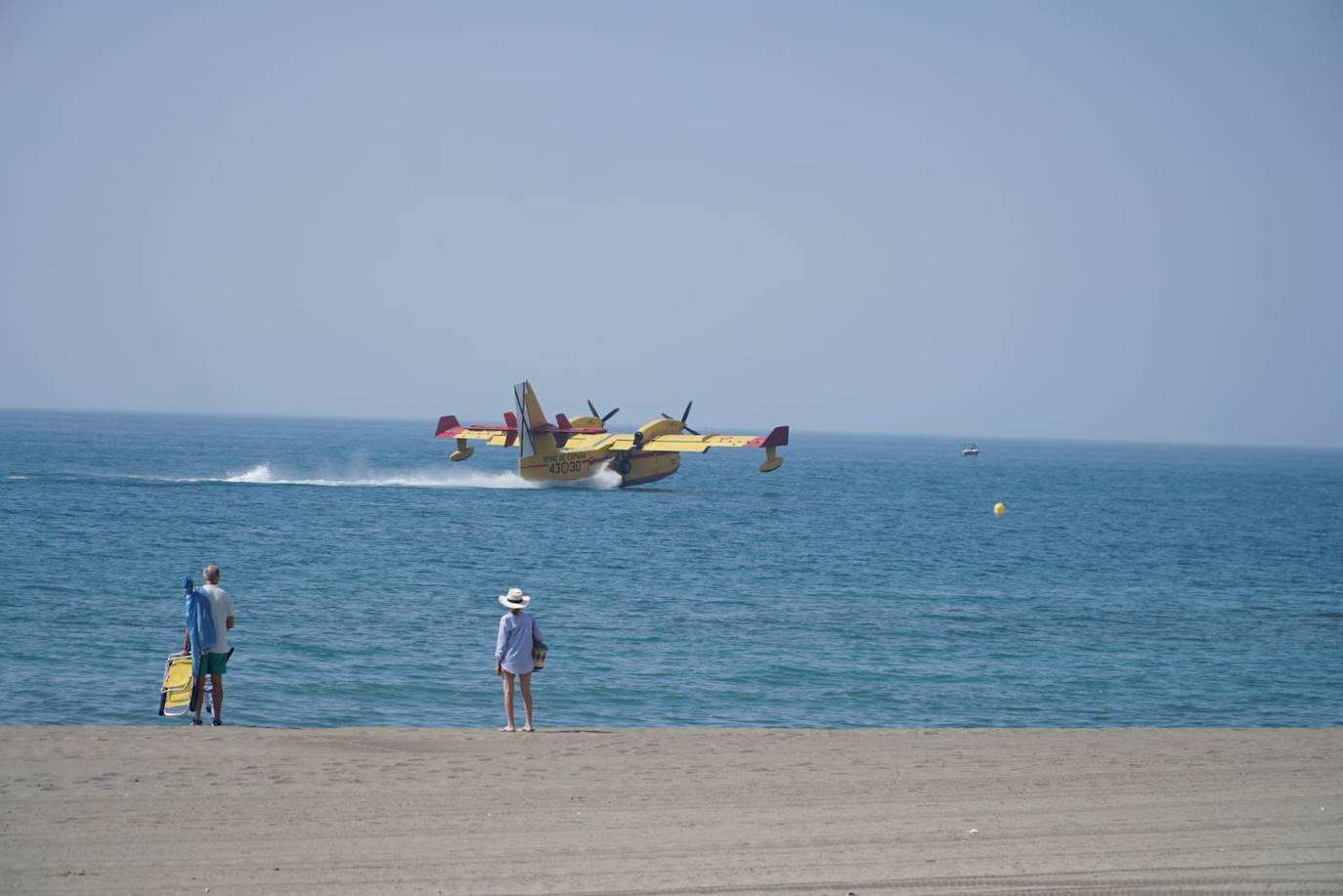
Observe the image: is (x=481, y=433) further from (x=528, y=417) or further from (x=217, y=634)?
(x=217, y=634)

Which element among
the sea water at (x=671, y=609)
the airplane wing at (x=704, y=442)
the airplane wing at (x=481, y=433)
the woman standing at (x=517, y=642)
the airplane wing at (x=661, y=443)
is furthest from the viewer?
the airplane wing at (x=481, y=433)

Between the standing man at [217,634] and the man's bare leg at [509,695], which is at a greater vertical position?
the standing man at [217,634]

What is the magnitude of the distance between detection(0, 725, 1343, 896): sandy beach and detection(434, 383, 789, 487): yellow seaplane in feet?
162

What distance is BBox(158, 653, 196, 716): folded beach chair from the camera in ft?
44.4

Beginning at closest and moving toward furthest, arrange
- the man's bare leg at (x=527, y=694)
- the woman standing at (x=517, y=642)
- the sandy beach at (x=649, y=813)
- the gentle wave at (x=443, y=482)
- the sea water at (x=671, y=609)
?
1. the sandy beach at (x=649, y=813)
2. the woman standing at (x=517, y=642)
3. the man's bare leg at (x=527, y=694)
4. the sea water at (x=671, y=609)
5. the gentle wave at (x=443, y=482)

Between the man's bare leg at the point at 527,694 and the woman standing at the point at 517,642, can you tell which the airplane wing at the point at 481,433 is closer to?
the man's bare leg at the point at 527,694

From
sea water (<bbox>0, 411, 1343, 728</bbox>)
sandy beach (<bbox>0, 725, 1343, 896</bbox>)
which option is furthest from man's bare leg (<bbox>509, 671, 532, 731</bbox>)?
sea water (<bbox>0, 411, 1343, 728</bbox>)

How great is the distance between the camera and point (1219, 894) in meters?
8.23

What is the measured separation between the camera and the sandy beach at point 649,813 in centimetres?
852

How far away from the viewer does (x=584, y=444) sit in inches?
2699

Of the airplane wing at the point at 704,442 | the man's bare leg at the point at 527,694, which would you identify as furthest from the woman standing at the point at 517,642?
the airplane wing at the point at 704,442

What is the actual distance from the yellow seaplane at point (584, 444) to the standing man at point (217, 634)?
49.0 metres

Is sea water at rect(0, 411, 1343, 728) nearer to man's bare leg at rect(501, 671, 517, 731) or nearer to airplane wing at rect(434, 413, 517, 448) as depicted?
man's bare leg at rect(501, 671, 517, 731)

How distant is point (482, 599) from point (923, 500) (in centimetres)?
5356
